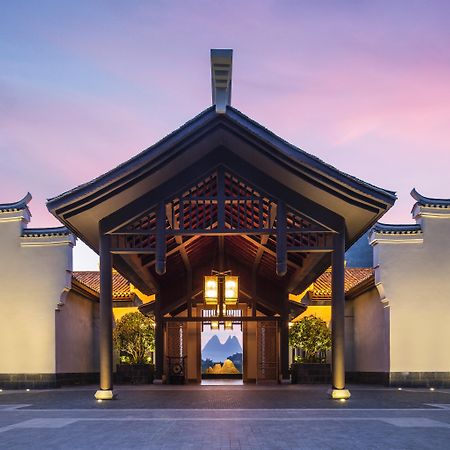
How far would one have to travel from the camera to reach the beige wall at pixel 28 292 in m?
22.3

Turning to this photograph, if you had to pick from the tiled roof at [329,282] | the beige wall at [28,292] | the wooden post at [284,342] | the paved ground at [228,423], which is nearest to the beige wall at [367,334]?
the tiled roof at [329,282]

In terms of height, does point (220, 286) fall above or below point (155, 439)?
above

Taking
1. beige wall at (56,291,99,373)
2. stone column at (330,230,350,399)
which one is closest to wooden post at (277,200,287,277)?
stone column at (330,230,350,399)

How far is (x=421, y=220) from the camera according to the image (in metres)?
21.8

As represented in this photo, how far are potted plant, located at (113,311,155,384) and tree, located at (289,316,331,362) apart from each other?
5.63 meters

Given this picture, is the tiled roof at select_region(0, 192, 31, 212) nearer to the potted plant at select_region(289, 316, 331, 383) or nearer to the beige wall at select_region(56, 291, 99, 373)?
the beige wall at select_region(56, 291, 99, 373)

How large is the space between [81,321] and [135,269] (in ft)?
24.1

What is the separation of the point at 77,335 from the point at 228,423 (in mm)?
16091

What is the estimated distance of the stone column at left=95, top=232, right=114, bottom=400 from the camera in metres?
15.5

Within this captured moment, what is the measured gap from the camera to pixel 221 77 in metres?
14.3

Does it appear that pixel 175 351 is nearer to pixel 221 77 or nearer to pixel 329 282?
pixel 329 282

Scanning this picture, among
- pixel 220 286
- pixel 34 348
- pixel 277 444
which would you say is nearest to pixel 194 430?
pixel 277 444

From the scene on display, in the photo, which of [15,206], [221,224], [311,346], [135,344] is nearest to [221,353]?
[135,344]

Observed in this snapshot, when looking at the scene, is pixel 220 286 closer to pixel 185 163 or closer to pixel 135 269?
pixel 135 269
